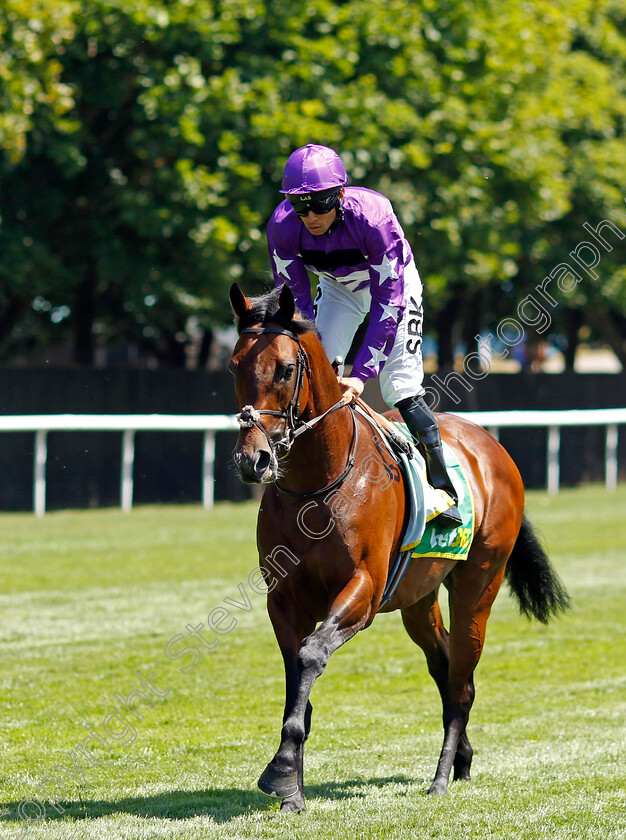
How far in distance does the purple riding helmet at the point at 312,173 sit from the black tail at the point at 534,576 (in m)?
2.27

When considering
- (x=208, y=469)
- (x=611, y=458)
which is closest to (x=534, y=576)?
(x=208, y=469)

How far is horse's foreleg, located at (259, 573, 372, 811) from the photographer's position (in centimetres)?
377

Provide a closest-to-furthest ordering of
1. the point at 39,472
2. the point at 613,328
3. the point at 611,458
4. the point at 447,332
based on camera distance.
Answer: the point at 39,472 → the point at 611,458 → the point at 447,332 → the point at 613,328

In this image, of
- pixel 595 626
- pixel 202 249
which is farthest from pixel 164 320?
pixel 595 626

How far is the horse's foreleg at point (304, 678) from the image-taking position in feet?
12.4

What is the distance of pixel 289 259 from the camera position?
15.0 feet

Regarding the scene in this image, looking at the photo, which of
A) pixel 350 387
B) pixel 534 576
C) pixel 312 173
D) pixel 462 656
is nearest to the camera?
pixel 312 173

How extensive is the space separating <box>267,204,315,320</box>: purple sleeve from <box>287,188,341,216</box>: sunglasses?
178mm

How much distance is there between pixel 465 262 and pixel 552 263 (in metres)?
4.74

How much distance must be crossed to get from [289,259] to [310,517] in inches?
44.4

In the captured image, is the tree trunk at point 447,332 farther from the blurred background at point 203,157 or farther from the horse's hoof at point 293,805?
the horse's hoof at point 293,805

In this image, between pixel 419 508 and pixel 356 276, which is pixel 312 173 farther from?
pixel 419 508

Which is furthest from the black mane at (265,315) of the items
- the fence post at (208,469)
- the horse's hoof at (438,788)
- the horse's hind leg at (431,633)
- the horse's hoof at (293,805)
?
the fence post at (208,469)

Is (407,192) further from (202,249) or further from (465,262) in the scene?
(202,249)
